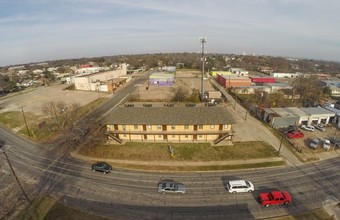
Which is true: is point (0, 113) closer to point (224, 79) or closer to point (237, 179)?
A: point (237, 179)

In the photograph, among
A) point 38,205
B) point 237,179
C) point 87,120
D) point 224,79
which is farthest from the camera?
point 224,79

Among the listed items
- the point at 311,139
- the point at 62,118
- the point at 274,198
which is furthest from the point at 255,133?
the point at 62,118

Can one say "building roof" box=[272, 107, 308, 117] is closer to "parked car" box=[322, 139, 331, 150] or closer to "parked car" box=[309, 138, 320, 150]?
"parked car" box=[309, 138, 320, 150]

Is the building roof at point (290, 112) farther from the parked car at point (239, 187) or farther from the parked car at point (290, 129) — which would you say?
the parked car at point (239, 187)

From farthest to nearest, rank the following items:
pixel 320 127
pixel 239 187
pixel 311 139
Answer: pixel 320 127 → pixel 311 139 → pixel 239 187

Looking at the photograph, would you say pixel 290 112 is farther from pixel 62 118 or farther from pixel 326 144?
pixel 62 118

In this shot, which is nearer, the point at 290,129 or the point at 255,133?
the point at 255,133

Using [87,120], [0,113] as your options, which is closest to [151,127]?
[87,120]

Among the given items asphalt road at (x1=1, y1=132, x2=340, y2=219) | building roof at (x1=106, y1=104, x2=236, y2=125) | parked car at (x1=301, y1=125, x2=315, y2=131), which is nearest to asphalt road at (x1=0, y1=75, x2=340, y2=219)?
asphalt road at (x1=1, y1=132, x2=340, y2=219)
